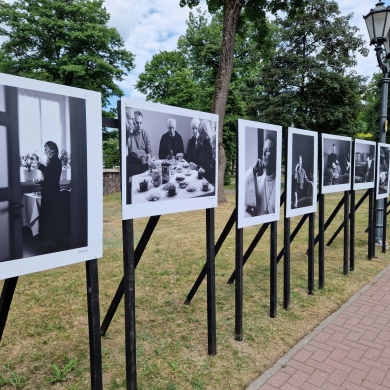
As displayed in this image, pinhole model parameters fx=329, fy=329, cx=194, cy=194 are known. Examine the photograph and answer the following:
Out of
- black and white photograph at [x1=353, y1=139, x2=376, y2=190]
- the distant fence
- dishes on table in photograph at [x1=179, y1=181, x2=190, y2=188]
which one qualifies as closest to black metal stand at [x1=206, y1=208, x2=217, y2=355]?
dishes on table in photograph at [x1=179, y1=181, x2=190, y2=188]

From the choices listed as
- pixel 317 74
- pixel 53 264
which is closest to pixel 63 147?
pixel 53 264

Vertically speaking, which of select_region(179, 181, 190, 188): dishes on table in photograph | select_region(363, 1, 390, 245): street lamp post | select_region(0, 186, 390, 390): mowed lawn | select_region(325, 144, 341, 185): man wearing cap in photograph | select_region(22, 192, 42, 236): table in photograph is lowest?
select_region(0, 186, 390, 390): mowed lawn

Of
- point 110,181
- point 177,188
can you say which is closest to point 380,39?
point 177,188

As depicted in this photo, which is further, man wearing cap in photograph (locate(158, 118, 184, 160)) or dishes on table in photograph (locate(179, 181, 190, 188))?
dishes on table in photograph (locate(179, 181, 190, 188))

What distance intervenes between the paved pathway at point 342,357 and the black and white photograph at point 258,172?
130 centimetres

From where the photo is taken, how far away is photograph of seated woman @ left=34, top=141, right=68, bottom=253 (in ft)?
6.15

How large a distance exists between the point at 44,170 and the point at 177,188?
111 cm

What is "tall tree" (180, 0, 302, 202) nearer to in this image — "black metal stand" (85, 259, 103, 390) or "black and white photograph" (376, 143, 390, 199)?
"black and white photograph" (376, 143, 390, 199)

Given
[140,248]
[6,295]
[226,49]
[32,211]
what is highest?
[226,49]

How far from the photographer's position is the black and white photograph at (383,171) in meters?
5.96

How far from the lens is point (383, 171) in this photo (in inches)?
241

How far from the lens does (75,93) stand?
1.99 metres

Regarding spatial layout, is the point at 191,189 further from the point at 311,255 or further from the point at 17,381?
the point at 311,255

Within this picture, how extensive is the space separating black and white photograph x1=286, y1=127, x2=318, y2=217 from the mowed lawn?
4.09 feet
